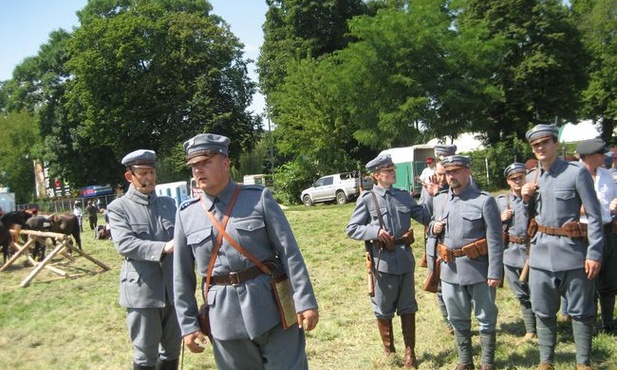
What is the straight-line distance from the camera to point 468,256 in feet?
17.0

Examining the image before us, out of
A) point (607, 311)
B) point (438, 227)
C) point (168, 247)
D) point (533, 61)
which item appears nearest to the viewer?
point (168, 247)

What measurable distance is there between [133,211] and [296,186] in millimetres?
32158

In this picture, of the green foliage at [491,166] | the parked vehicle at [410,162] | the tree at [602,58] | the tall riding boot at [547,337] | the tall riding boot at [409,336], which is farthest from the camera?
the tree at [602,58]

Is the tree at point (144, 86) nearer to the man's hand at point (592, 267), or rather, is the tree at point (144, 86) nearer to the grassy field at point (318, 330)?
the grassy field at point (318, 330)

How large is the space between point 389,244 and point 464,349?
3.92 feet

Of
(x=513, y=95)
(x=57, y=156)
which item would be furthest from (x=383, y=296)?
(x=57, y=156)

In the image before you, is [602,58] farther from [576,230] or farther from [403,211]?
[576,230]

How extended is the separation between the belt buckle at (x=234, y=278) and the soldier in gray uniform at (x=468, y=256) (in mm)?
2466

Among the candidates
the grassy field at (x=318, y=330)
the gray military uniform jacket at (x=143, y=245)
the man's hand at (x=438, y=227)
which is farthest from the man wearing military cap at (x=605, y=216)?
the gray military uniform jacket at (x=143, y=245)

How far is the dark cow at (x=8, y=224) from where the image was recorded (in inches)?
619

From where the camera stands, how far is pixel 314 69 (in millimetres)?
36406

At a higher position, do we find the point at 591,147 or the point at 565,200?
the point at 591,147

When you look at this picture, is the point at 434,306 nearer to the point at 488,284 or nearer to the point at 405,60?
the point at 488,284

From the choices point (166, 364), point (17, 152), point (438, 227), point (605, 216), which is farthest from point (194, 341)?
point (17, 152)
